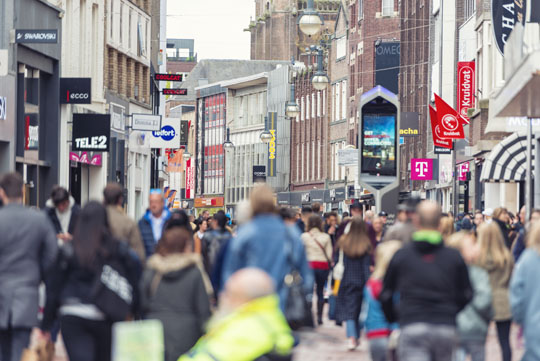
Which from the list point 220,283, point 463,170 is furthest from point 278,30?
point 220,283

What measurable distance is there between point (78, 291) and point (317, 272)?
1046 centimetres

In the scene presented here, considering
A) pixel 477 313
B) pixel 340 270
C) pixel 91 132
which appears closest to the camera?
pixel 477 313

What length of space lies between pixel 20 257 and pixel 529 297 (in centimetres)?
371

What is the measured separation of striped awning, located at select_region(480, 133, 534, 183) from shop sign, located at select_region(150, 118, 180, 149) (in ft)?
38.2

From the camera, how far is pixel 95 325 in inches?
338

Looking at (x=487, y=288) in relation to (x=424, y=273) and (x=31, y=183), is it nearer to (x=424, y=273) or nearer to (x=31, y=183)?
(x=424, y=273)

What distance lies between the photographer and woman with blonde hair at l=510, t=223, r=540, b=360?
9484 millimetres

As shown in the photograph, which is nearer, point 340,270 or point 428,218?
point 428,218

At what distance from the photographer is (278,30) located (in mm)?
135000

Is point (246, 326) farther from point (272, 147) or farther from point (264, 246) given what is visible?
point (272, 147)

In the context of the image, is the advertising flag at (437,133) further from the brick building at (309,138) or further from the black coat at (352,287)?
the brick building at (309,138)

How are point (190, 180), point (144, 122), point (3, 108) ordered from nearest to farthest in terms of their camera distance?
point (3, 108) < point (144, 122) < point (190, 180)

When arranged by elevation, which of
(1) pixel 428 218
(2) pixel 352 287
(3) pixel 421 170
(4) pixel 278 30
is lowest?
(2) pixel 352 287

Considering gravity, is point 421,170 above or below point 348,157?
below
